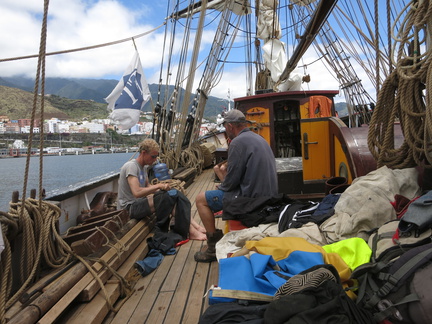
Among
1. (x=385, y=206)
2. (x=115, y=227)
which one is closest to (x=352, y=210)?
(x=385, y=206)

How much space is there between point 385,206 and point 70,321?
187 cm

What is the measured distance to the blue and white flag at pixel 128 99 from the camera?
556 cm

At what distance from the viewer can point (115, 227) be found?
2834mm

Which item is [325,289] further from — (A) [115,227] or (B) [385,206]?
(A) [115,227]

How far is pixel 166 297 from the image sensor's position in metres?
2.08

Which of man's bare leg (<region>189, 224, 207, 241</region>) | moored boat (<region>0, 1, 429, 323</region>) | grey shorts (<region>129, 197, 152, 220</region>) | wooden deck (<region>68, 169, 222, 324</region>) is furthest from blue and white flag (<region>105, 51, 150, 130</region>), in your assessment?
wooden deck (<region>68, 169, 222, 324</region>)

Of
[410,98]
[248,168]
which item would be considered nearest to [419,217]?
[410,98]

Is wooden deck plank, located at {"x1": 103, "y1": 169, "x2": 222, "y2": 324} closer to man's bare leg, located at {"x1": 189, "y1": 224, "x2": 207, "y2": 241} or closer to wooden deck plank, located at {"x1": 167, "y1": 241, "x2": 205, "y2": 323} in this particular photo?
wooden deck plank, located at {"x1": 167, "y1": 241, "x2": 205, "y2": 323}

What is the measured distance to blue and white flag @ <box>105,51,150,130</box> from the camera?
5.56m

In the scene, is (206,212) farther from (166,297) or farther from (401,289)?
(401,289)

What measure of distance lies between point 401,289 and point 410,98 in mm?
1350

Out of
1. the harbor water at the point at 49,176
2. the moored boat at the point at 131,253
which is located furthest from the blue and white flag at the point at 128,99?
the harbor water at the point at 49,176

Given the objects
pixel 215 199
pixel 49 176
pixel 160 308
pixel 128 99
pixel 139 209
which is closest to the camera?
pixel 160 308

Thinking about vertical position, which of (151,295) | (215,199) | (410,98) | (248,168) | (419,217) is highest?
(410,98)
